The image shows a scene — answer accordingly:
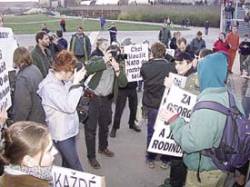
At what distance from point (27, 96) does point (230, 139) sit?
265 centimetres

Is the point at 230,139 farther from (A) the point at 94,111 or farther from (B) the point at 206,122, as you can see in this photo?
(A) the point at 94,111

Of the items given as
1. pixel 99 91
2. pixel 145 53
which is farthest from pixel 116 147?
pixel 145 53

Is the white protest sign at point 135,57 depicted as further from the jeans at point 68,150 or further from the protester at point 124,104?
the jeans at point 68,150

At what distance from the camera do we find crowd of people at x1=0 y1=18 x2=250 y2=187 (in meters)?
2.58

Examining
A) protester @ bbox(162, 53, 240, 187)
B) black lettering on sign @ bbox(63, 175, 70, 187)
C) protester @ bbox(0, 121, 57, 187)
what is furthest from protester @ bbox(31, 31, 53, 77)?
protester @ bbox(0, 121, 57, 187)

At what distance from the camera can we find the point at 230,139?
3488 millimetres

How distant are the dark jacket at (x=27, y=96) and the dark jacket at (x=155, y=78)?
1.68 m

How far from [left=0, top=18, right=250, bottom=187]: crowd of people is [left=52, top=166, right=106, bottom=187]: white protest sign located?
389 mm

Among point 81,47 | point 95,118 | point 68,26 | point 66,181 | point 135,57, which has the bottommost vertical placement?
point 68,26

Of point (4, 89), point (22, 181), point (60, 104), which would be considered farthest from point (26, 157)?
point (4, 89)

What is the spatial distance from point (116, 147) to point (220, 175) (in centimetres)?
404

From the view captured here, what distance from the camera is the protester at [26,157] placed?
97.6 inches

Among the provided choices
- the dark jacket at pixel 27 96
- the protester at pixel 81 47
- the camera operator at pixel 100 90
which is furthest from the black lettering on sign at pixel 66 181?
the protester at pixel 81 47

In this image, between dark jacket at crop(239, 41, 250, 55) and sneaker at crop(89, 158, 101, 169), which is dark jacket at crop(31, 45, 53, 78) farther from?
dark jacket at crop(239, 41, 250, 55)
